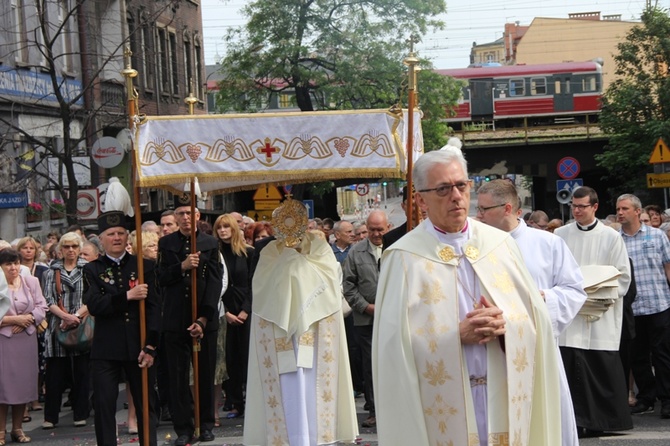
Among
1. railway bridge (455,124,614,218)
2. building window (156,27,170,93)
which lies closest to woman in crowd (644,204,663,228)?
building window (156,27,170,93)

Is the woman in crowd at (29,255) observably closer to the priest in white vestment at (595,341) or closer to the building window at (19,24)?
the priest in white vestment at (595,341)

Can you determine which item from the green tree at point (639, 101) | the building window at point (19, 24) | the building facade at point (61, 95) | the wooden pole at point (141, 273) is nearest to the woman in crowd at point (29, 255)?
the wooden pole at point (141, 273)

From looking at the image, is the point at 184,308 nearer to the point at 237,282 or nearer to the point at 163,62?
the point at 237,282

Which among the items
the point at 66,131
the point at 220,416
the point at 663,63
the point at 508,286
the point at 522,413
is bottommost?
the point at 220,416

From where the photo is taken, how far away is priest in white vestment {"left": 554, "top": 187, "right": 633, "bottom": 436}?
10.1m

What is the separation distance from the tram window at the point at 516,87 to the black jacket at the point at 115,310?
167 ft

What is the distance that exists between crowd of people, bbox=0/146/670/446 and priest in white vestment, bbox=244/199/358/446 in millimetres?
15

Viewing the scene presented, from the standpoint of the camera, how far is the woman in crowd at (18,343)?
11.5 m

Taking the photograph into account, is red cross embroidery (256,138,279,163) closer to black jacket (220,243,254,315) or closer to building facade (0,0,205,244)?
black jacket (220,243,254,315)

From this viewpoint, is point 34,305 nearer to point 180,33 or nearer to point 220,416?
point 220,416

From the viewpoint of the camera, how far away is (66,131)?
19.4 meters

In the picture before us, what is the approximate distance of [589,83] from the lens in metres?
58.7

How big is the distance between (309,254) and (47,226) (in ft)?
61.9

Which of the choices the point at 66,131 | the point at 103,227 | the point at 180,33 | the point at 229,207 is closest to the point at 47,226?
the point at 66,131
